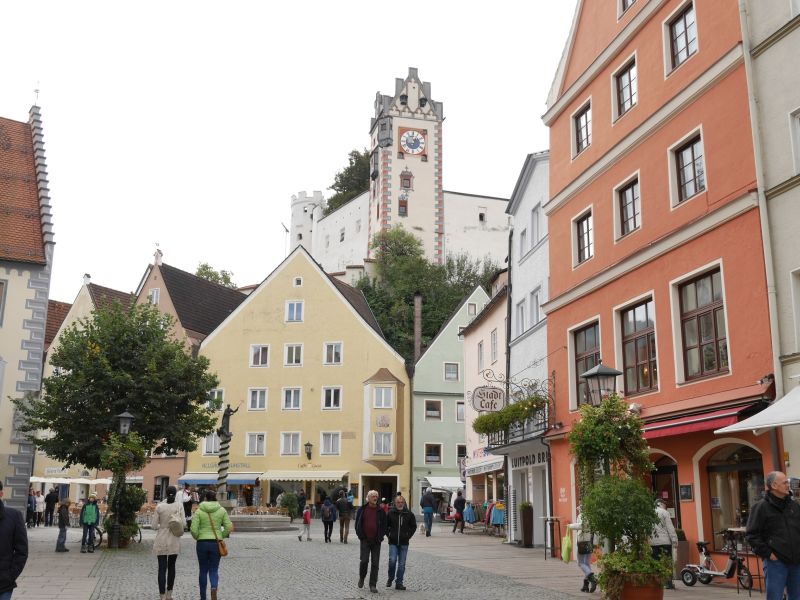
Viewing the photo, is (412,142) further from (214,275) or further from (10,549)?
(10,549)

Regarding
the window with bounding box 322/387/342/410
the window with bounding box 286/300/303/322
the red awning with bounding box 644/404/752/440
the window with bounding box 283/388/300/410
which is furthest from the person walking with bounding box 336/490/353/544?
the window with bounding box 286/300/303/322

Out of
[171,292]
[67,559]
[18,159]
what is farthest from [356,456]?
[67,559]

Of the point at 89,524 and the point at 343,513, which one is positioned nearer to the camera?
the point at 89,524

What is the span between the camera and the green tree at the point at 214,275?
80.6 meters

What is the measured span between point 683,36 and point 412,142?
216ft

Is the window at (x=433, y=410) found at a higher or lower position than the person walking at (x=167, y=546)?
higher

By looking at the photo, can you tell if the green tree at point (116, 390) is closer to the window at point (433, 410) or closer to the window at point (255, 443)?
the window at point (255, 443)

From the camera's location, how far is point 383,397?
5116 cm

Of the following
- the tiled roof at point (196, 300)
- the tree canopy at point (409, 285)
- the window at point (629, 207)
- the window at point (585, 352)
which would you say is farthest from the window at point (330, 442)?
the window at point (629, 207)

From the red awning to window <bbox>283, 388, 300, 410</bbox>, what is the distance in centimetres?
3566

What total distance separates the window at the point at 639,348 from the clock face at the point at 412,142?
65007mm

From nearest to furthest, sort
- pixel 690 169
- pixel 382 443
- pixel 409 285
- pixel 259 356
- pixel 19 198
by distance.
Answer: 1. pixel 690 169
2. pixel 19 198
3. pixel 382 443
4. pixel 259 356
5. pixel 409 285

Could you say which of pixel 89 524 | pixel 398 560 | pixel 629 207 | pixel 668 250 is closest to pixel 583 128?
pixel 629 207

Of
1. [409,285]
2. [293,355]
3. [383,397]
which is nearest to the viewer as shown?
[383,397]
